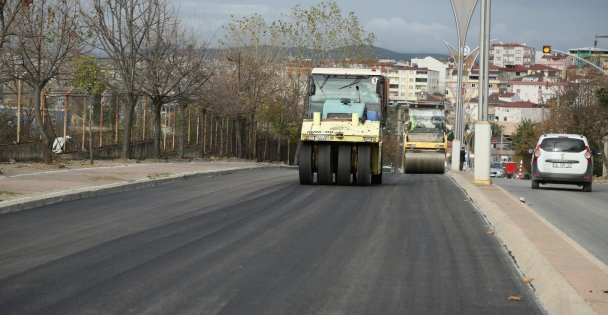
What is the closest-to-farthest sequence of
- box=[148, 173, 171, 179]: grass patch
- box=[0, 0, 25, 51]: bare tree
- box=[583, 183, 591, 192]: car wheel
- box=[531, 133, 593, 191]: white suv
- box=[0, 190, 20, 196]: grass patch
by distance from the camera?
box=[0, 190, 20, 196]: grass patch
box=[0, 0, 25, 51]: bare tree
box=[148, 173, 171, 179]: grass patch
box=[531, 133, 593, 191]: white suv
box=[583, 183, 591, 192]: car wheel

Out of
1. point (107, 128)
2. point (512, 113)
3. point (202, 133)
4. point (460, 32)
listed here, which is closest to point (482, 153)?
point (460, 32)

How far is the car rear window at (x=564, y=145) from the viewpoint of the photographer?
32656 millimetres

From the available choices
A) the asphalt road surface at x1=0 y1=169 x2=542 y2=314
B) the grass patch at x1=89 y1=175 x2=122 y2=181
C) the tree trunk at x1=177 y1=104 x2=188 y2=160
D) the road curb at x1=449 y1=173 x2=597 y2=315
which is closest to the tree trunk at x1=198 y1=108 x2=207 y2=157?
the tree trunk at x1=177 y1=104 x2=188 y2=160

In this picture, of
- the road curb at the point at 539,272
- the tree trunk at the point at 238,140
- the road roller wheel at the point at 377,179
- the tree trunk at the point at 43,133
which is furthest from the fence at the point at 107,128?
the road curb at the point at 539,272

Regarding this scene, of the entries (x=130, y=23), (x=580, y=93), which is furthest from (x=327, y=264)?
(x=580, y=93)

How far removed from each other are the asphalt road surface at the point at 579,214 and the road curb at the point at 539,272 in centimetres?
118

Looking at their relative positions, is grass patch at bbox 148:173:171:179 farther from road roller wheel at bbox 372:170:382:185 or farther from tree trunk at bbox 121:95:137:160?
tree trunk at bbox 121:95:137:160

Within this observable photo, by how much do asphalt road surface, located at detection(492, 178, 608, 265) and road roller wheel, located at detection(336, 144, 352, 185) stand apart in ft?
16.7

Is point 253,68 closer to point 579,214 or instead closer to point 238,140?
point 238,140

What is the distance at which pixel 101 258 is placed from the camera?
11.1 m

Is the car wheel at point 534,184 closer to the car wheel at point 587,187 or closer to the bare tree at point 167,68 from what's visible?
the car wheel at point 587,187

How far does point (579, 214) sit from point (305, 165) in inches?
318

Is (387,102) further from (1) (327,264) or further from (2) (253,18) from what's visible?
(2) (253,18)

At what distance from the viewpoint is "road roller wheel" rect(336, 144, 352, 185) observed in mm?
27234
